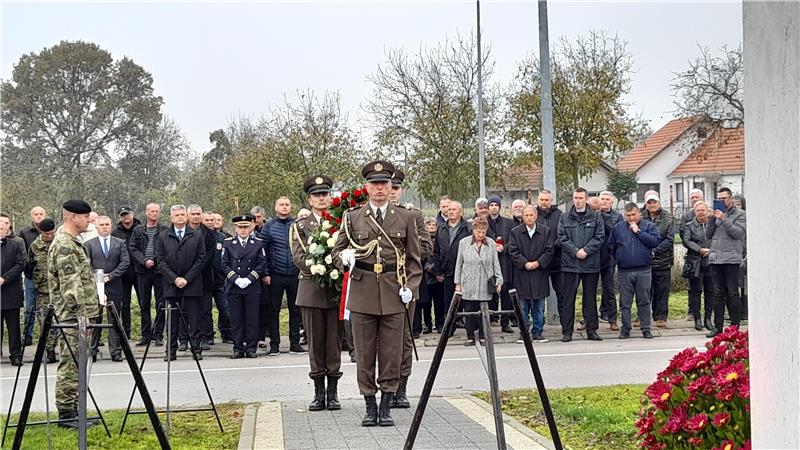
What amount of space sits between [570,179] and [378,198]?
65.0 feet

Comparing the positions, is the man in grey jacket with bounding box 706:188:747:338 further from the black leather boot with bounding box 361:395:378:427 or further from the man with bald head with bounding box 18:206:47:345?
the man with bald head with bounding box 18:206:47:345

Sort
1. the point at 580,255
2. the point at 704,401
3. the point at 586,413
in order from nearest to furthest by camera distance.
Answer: the point at 704,401 → the point at 586,413 → the point at 580,255

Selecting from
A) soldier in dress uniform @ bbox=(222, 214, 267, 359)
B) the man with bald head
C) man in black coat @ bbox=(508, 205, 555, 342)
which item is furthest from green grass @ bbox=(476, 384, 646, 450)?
the man with bald head

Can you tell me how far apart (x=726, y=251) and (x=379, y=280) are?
768 cm

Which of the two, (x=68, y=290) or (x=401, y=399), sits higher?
(x=68, y=290)

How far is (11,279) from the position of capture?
45.7ft

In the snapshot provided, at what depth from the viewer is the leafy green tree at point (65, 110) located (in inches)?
1545

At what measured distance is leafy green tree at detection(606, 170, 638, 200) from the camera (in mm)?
43656

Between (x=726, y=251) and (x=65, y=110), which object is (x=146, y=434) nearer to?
(x=726, y=251)

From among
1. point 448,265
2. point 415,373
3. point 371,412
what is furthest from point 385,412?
point 448,265

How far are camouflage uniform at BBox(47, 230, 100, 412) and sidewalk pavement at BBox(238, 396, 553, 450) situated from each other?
1619 millimetres

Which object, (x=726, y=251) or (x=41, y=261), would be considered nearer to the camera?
(x=41, y=261)

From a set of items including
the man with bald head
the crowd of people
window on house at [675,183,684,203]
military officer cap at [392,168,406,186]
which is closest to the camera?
military officer cap at [392,168,406,186]

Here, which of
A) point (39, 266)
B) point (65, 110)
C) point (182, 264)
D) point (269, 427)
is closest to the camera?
point (269, 427)
